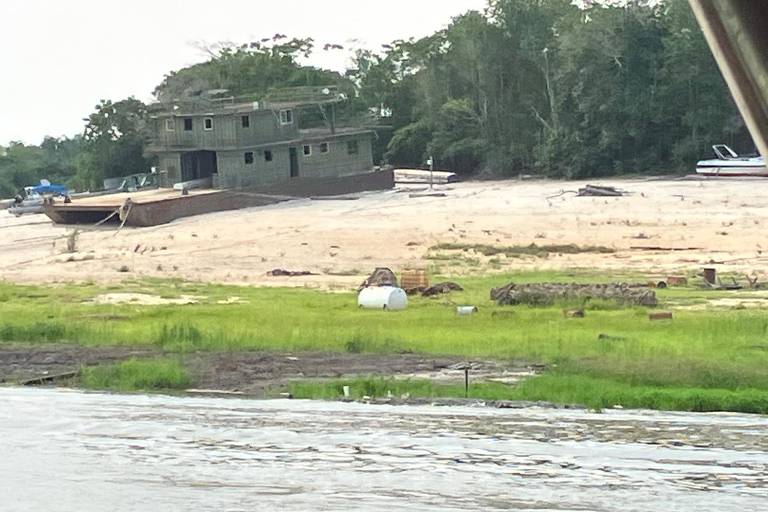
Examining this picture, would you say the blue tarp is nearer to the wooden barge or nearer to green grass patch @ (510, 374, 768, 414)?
the wooden barge

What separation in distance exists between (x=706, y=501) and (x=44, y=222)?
185ft

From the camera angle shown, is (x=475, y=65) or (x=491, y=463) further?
(x=475, y=65)

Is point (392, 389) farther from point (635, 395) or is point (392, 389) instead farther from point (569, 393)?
point (635, 395)

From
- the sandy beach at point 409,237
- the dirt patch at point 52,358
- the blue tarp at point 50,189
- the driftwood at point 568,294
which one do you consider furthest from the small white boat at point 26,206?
the dirt patch at point 52,358

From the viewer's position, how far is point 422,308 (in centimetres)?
2731

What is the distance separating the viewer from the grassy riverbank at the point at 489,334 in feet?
57.0

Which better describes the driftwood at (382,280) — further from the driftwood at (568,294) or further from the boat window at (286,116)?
the boat window at (286,116)

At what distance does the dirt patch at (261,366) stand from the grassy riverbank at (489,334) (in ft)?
1.78

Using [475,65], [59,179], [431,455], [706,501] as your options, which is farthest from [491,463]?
[59,179]

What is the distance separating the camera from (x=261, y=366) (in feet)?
66.9

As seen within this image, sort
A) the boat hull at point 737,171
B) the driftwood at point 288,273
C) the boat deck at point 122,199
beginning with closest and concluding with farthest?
the driftwood at point 288,273, the boat deck at point 122,199, the boat hull at point 737,171

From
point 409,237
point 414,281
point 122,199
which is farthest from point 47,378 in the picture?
point 122,199

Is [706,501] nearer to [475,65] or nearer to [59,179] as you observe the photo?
[475,65]

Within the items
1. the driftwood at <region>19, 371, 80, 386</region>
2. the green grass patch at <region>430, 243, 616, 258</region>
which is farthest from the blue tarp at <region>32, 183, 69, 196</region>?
the driftwood at <region>19, 371, 80, 386</region>
